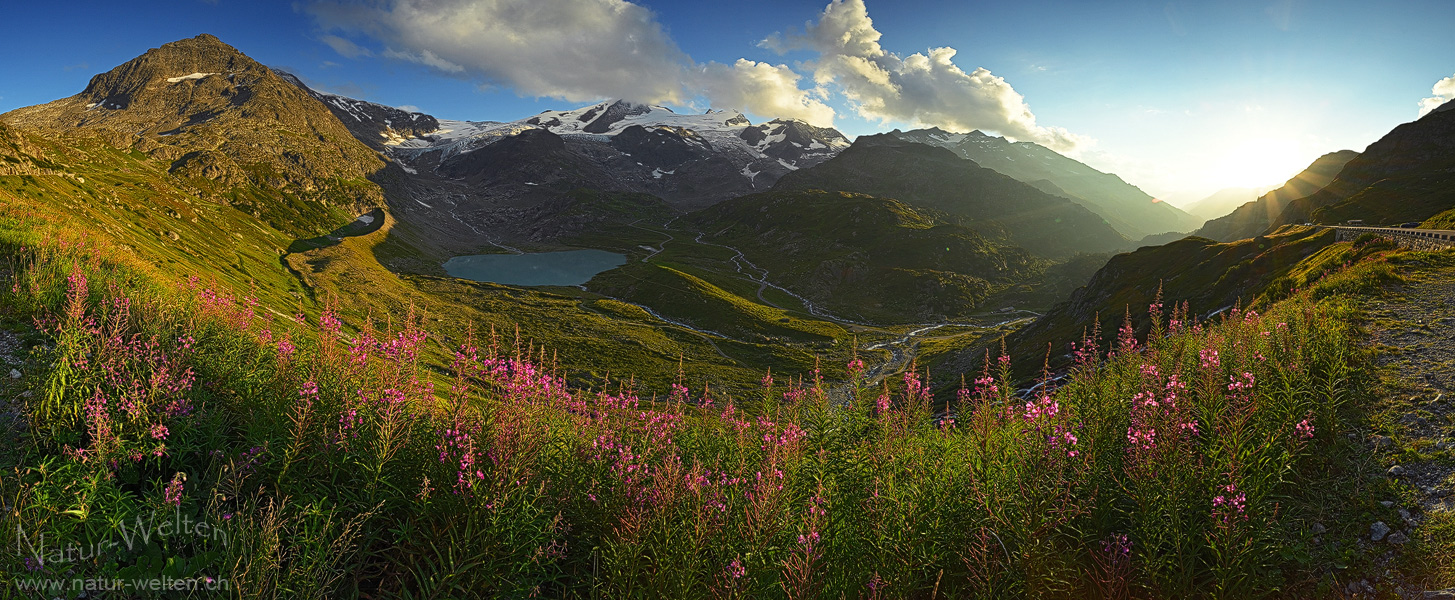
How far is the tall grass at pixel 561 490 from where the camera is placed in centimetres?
537

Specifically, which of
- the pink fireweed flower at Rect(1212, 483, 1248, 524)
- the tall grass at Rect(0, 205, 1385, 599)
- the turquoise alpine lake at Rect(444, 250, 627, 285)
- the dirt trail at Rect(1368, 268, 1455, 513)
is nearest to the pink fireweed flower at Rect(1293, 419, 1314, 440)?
Result: the tall grass at Rect(0, 205, 1385, 599)

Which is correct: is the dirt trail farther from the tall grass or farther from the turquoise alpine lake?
the turquoise alpine lake

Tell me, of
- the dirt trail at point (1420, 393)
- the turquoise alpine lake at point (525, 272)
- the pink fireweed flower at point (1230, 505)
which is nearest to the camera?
the pink fireweed flower at point (1230, 505)

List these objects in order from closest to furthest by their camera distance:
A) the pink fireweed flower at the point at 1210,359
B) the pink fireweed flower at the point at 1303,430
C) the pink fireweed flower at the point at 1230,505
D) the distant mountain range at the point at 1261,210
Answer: the pink fireweed flower at the point at 1230,505, the pink fireweed flower at the point at 1303,430, the pink fireweed flower at the point at 1210,359, the distant mountain range at the point at 1261,210

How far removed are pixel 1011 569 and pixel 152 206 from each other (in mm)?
150683

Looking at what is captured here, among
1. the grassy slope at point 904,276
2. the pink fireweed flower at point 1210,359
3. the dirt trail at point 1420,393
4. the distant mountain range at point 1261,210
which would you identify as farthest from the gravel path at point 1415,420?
the distant mountain range at point 1261,210

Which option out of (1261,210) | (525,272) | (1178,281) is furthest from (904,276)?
(525,272)

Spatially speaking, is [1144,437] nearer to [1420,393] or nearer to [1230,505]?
[1230,505]

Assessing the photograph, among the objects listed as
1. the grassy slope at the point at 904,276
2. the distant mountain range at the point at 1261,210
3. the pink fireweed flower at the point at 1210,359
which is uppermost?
the distant mountain range at the point at 1261,210

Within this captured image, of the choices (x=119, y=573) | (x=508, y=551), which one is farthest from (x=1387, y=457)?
(x=119, y=573)

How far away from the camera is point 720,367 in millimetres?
87375

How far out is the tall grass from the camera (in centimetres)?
537

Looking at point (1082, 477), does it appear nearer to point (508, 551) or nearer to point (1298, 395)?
point (1298, 395)

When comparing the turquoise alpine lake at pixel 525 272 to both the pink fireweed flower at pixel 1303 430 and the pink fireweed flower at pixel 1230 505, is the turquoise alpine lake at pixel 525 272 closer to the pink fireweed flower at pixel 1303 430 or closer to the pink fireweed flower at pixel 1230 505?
the pink fireweed flower at pixel 1303 430
